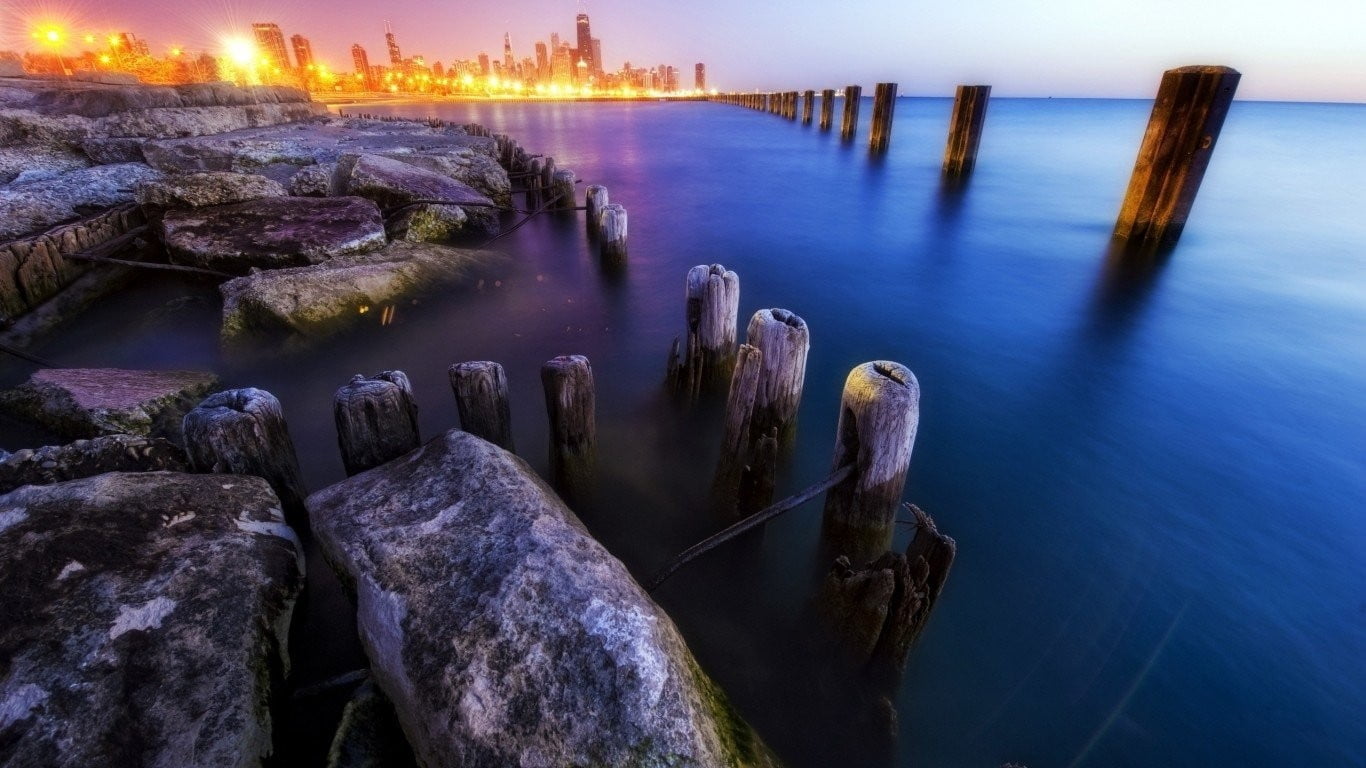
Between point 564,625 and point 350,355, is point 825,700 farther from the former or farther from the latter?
point 350,355

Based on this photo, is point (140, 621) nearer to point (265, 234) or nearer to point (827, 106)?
point (265, 234)

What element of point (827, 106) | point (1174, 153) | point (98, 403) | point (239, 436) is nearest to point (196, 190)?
point (98, 403)

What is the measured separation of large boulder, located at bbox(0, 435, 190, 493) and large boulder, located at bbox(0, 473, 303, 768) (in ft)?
1.63

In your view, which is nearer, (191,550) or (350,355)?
(191,550)

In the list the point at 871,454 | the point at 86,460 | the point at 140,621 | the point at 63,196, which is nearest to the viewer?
the point at 140,621

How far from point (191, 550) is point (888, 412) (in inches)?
140

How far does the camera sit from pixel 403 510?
2604mm

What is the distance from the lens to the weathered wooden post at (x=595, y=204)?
10383 mm

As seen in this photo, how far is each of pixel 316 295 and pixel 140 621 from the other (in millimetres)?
5287

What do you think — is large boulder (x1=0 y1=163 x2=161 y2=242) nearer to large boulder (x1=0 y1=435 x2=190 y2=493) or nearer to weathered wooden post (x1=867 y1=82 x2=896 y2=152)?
large boulder (x1=0 y1=435 x2=190 y2=493)

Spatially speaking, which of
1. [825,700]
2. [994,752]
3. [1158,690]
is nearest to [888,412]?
[825,700]

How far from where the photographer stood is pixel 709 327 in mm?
5234

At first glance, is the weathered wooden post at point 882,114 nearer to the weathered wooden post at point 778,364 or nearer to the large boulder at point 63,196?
the weathered wooden post at point 778,364

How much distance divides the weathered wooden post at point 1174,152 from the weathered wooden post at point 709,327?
923 cm
